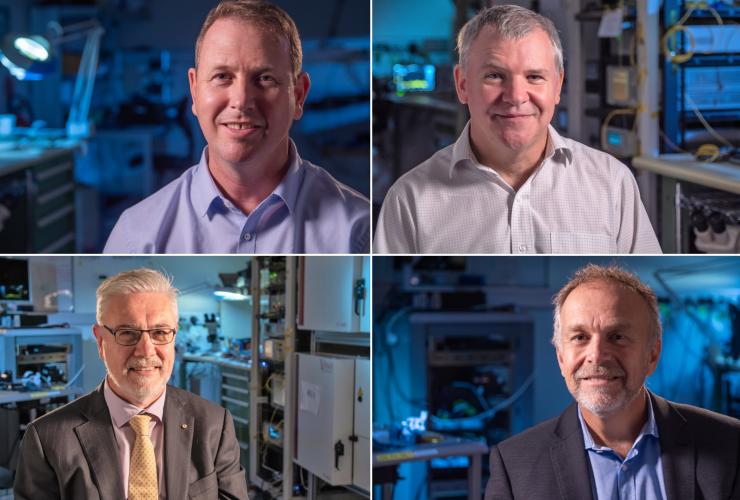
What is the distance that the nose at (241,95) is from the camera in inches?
120

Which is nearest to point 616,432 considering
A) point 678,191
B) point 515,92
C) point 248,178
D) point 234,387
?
point 678,191

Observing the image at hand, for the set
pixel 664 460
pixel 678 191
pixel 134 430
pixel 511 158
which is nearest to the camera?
pixel 664 460

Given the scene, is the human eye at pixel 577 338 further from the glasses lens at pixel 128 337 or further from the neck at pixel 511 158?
the glasses lens at pixel 128 337

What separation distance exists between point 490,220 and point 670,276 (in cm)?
63

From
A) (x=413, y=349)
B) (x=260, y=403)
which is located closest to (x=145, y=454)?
(x=260, y=403)

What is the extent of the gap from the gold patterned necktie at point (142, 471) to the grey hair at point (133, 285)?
1.33 feet

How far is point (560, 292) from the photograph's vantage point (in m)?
3.07

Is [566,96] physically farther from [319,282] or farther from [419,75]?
[319,282]

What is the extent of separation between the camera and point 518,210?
3180mm

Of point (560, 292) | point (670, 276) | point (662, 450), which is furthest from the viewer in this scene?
point (670, 276)

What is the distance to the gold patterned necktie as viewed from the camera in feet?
Answer: 9.52

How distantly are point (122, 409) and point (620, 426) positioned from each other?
1461 millimetres

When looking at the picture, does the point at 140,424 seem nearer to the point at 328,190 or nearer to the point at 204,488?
the point at 204,488

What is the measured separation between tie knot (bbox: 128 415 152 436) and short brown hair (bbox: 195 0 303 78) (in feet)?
3.56
